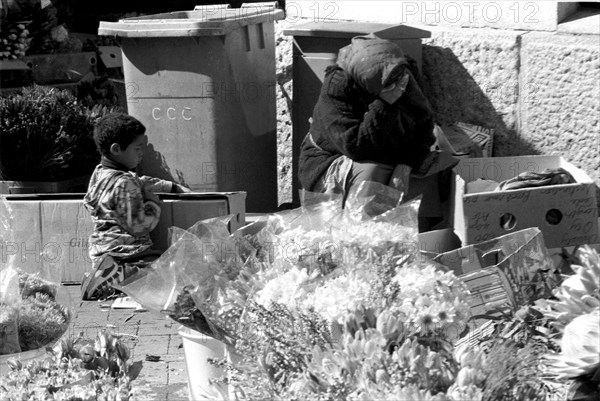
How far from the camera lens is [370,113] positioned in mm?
5238

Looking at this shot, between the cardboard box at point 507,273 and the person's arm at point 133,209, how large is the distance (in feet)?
7.90

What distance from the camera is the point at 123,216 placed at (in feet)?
16.6

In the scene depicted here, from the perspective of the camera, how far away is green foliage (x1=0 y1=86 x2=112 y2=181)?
19.3ft

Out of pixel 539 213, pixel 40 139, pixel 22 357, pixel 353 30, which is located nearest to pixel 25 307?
pixel 22 357

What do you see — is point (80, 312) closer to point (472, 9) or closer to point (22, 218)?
point (22, 218)

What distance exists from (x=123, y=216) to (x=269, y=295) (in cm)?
278

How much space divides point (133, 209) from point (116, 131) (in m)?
0.41

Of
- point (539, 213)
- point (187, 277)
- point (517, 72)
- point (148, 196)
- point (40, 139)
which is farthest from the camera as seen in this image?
point (40, 139)

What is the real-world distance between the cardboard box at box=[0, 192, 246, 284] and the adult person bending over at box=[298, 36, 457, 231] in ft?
1.95

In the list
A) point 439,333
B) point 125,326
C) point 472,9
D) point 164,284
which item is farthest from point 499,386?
point 472,9

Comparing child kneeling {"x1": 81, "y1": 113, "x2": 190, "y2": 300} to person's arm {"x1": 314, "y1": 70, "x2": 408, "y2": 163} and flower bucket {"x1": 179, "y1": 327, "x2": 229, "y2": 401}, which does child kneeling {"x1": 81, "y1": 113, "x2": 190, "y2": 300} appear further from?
flower bucket {"x1": 179, "y1": 327, "x2": 229, "y2": 401}

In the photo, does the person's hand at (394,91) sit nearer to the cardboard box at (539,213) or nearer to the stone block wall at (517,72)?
the stone block wall at (517,72)

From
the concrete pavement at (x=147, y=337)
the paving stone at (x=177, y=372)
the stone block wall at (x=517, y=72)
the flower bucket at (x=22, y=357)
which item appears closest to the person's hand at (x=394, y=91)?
the stone block wall at (x=517, y=72)

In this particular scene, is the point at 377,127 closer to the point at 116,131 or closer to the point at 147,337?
the point at 116,131
